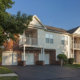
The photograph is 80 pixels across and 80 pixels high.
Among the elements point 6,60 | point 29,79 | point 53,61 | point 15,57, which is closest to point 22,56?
point 15,57

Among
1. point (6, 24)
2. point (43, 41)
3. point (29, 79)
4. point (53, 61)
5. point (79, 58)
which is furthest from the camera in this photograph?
point (79, 58)

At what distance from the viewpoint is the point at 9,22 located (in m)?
13.4

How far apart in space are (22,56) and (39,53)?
3731 mm

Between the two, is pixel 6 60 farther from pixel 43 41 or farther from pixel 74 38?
pixel 74 38

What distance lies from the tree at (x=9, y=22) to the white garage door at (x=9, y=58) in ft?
30.9

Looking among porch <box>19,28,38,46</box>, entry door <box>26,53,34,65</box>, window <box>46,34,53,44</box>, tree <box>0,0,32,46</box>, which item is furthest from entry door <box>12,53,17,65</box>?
tree <box>0,0,32,46</box>

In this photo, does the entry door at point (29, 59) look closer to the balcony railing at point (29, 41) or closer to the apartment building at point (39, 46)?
the apartment building at point (39, 46)

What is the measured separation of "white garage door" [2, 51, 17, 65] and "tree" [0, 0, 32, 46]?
9.40m

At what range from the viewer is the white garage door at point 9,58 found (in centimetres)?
2312

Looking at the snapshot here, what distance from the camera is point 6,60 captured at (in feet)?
76.4

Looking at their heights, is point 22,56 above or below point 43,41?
below

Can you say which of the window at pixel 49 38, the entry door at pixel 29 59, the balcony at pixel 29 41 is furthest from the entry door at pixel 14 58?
the window at pixel 49 38

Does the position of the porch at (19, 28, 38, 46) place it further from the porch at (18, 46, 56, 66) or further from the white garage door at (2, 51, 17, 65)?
the white garage door at (2, 51, 17, 65)

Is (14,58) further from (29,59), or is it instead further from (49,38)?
(49,38)
